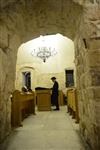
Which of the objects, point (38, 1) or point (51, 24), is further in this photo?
point (51, 24)

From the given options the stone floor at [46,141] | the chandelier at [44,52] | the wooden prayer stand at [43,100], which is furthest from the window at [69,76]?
the stone floor at [46,141]

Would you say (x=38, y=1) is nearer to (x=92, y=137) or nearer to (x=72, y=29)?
(x=72, y=29)

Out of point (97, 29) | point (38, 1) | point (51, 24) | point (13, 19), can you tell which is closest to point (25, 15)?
point (13, 19)

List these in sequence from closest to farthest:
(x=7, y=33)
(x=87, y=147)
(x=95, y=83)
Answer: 1. (x=95, y=83)
2. (x=87, y=147)
3. (x=7, y=33)

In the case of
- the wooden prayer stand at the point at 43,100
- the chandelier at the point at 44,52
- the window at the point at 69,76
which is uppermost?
the chandelier at the point at 44,52

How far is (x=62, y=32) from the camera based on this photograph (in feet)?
11.2

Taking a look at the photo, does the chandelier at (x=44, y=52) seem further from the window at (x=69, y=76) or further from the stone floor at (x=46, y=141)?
the stone floor at (x=46, y=141)

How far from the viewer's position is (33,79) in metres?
10.7

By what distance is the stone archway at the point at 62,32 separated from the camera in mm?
2125

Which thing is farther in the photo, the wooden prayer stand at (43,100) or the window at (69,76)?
the window at (69,76)

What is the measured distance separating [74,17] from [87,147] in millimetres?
1643

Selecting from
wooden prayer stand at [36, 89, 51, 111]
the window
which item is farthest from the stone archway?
the window

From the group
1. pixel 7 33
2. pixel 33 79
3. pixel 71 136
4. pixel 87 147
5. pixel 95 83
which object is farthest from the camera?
pixel 33 79

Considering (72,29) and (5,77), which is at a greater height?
(72,29)
